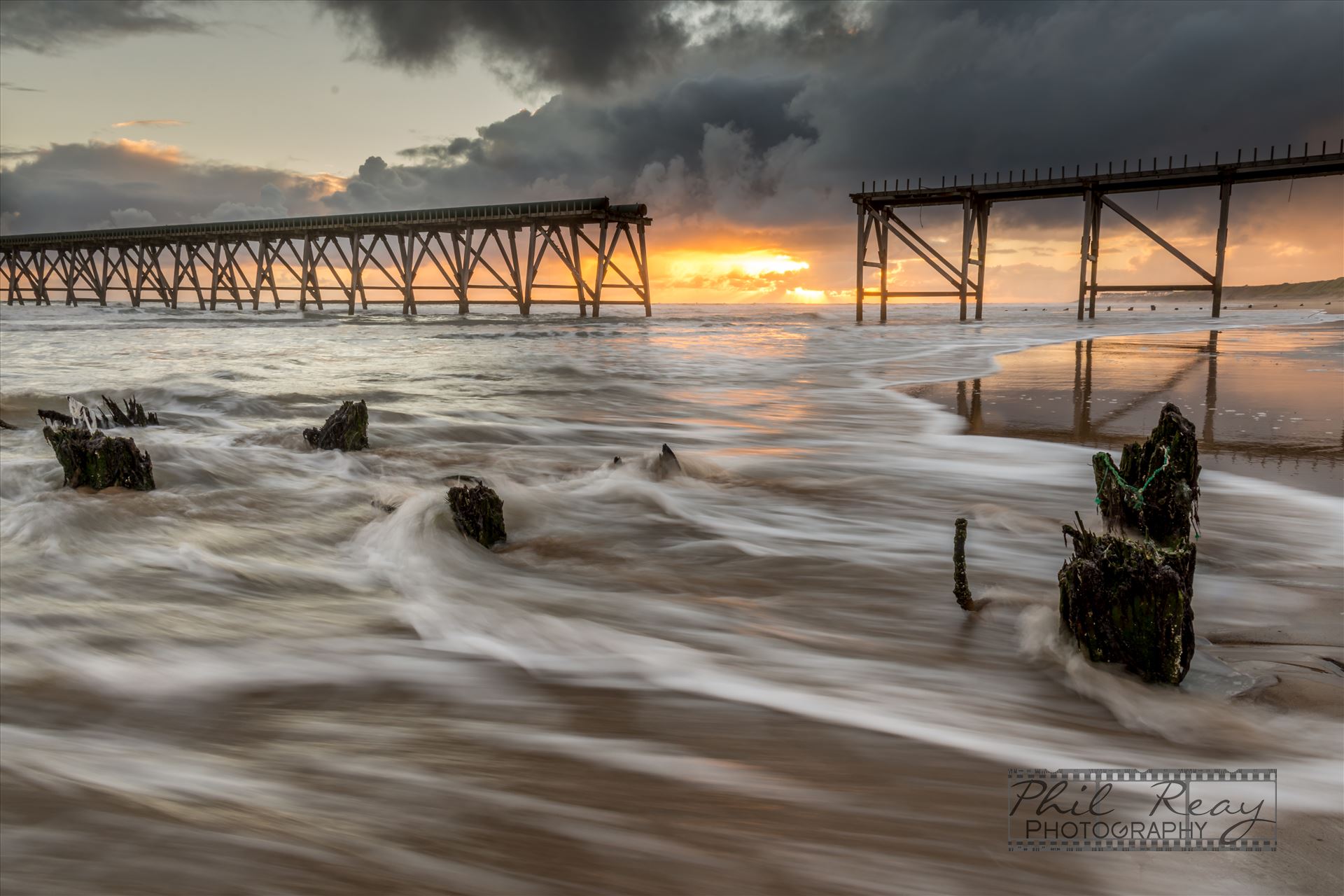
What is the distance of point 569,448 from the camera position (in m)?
5.61

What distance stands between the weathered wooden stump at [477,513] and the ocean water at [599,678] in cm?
8

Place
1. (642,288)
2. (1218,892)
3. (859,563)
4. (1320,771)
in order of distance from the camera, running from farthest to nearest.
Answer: (642,288), (859,563), (1320,771), (1218,892)

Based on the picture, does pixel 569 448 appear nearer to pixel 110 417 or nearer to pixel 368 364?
pixel 110 417

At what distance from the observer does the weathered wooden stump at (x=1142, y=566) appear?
1.71 metres

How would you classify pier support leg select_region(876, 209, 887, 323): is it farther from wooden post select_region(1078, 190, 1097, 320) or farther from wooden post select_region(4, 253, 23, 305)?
wooden post select_region(4, 253, 23, 305)

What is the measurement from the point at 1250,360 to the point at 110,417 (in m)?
11.9

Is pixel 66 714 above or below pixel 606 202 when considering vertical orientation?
below

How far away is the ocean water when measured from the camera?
1292mm

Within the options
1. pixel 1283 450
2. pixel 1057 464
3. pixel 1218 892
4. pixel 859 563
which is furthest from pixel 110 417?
pixel 1283 450

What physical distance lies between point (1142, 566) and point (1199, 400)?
5.52m

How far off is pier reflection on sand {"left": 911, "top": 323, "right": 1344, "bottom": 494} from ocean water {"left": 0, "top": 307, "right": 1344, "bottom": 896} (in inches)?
25.9
